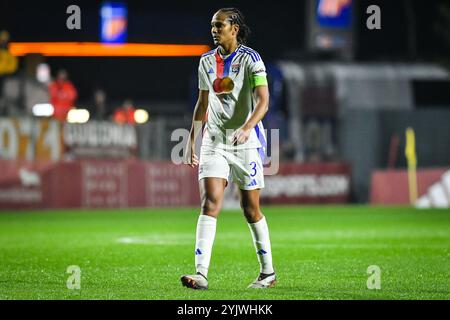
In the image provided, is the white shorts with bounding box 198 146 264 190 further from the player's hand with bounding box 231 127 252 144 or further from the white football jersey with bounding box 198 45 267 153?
the player's hand with bounding box 231 127 252 144

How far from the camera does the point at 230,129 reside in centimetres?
918

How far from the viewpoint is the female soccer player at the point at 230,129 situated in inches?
355

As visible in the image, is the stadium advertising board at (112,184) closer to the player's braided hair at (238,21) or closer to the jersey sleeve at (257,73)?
the player's braided hair at (238,21)

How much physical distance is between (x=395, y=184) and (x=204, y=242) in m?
22.5

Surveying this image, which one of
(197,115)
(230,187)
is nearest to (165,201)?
A: (230,187)

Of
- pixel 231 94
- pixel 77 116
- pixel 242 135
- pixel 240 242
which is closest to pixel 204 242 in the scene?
pixel 242 135

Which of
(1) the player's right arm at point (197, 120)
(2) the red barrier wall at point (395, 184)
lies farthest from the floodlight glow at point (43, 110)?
(1) the player's right arm at point (197, 120)

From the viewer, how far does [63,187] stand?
2780 centimetres

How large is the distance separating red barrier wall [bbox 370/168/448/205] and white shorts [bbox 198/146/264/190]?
2013cm

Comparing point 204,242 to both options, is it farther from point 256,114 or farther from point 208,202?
point 256,114

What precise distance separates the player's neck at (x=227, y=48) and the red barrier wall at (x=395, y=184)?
795 inches

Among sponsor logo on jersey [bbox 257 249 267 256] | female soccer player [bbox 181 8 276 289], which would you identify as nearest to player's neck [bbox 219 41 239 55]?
female soccer player [bbox 181 8 276 289]

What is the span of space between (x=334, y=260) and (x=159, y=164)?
17295 millimetres

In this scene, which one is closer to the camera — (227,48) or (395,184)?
(227,48)
